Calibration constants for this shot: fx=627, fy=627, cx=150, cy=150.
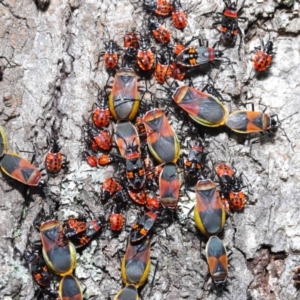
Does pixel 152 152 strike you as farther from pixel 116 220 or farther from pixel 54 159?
pixel 54 159

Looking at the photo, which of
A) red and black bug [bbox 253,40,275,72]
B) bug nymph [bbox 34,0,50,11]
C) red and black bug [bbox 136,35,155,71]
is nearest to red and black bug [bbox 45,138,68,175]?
red and black bug [bbox 136,35,155,71]

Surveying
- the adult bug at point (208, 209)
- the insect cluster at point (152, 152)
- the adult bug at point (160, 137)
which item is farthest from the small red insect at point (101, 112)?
the adult bug at point (208, 209)

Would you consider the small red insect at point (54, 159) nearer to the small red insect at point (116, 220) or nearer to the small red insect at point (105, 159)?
the small red insect at point (105, 159)

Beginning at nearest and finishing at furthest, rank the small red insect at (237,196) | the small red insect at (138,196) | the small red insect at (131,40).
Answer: the small red insect at (237,196) < the small red insect at (138,196) < the small red insect at (131,40)

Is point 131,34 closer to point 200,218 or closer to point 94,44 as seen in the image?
point 94,44

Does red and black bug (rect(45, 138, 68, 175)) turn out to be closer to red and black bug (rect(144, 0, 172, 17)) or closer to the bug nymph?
the bug nymph
